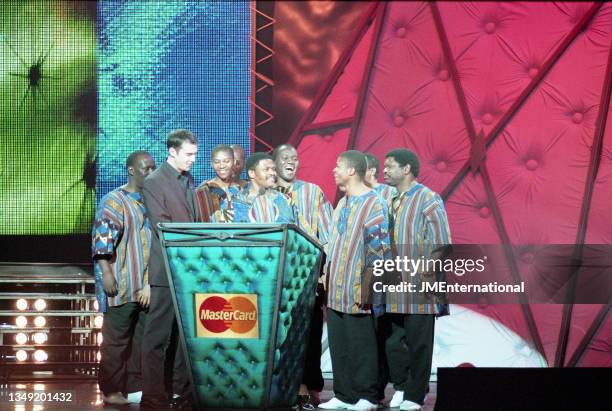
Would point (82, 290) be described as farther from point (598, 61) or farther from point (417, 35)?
point (598, 61)

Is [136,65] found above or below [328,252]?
above

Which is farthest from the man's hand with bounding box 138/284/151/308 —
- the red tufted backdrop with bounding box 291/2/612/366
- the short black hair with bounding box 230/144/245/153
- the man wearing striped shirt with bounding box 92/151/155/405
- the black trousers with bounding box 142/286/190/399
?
→ the red tufted backdrop with bounding box 291/2/612/366

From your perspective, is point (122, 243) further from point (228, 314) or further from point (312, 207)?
point (228, 314)

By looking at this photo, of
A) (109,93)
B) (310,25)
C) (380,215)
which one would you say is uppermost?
(310,25)

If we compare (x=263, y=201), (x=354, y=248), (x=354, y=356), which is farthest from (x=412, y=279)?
(x=263, y=201)

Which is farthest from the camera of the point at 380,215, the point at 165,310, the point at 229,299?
the point at 380,215

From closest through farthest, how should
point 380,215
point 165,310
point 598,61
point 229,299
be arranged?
1. point 229,299
2. point 165,310
3. point 380,215
4. point 598,61

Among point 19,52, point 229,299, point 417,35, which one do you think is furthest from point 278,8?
point 229,299

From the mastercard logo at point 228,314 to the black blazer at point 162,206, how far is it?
0.40 metres

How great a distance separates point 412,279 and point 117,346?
146 centimetres

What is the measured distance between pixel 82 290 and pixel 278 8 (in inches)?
79.4

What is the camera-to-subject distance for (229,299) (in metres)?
3.57

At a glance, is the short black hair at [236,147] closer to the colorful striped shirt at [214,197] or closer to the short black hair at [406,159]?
the colorful striped shirt at [214,197]

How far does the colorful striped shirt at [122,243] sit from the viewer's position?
4.41 m
